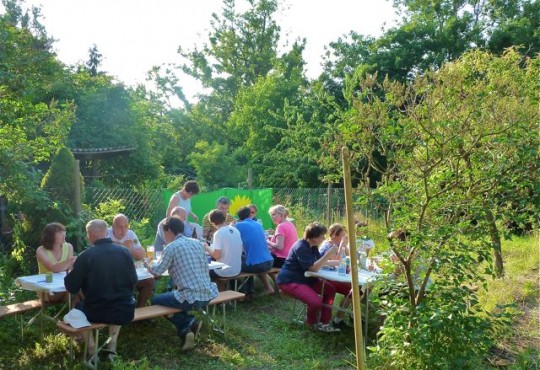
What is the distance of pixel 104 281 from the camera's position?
14.7ft

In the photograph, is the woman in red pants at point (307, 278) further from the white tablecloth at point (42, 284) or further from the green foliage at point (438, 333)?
the white tablecloth at point (42, 284)

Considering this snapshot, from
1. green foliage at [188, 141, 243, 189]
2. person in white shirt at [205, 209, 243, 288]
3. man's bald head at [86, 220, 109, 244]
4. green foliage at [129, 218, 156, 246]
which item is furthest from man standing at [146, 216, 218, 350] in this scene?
green foliage at [188, 141, 243, 189]

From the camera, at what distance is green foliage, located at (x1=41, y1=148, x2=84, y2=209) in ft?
24.2

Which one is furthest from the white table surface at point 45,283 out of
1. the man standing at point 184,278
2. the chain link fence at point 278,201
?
the chain link fence at point 278,201

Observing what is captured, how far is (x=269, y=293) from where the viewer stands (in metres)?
7.38

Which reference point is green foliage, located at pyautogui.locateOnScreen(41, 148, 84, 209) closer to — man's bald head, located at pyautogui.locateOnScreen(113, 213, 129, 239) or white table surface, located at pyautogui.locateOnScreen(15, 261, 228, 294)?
man's bald head, located at pyautogui.locateOnScreen(113, 213, 129, 239)

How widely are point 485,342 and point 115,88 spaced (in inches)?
612

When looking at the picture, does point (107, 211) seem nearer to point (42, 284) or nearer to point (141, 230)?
point (141, 230)

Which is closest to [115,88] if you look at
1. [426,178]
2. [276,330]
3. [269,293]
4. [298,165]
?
[298,165]

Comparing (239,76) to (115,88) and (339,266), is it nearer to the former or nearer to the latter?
(115,88)

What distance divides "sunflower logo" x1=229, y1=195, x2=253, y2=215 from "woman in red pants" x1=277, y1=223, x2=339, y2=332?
6.68 meters

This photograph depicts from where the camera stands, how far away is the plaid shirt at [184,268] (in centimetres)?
515

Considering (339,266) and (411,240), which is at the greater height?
(411,240)

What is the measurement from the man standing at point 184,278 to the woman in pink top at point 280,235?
7.94 feet
